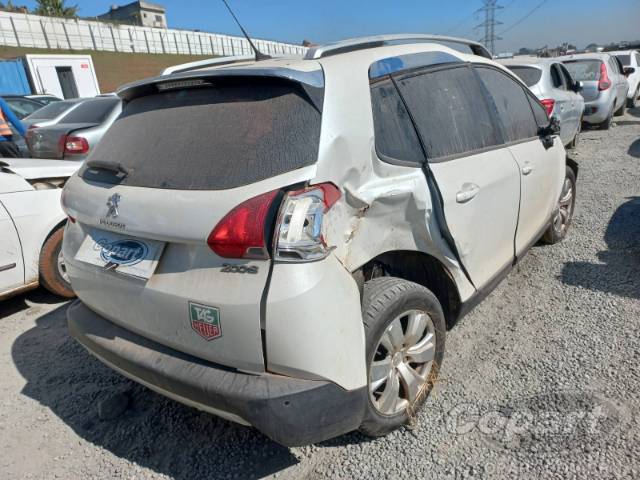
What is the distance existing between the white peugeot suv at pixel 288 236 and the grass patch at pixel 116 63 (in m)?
37.7

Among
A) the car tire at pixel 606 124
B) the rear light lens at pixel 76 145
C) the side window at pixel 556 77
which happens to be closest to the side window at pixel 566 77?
A: the side window at pixel 556 77

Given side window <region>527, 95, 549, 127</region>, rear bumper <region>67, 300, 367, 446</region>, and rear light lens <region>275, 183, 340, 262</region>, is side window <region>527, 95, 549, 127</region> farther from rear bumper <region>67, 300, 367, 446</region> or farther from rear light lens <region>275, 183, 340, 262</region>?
rear bumper <region>67, 300, 367, 446</region>

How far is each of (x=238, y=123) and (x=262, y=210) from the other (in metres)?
0.45

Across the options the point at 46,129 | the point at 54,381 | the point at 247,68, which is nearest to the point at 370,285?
the point at 247,68

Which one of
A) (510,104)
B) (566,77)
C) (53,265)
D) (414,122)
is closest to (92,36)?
(566,77)

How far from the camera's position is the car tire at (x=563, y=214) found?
163 inches

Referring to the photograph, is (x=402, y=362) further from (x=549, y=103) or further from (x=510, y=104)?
(x=549, y=103)

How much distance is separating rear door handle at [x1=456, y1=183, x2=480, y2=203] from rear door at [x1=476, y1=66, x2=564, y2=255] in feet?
2.38

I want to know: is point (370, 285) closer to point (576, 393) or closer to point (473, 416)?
point (473, 416)

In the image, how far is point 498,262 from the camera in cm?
288

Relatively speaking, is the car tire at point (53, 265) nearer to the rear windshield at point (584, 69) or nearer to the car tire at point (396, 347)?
the car tire at point (396, 347)

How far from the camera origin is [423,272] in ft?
8.23

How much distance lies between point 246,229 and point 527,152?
242 centimetres

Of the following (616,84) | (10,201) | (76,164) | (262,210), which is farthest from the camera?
(616,84)
